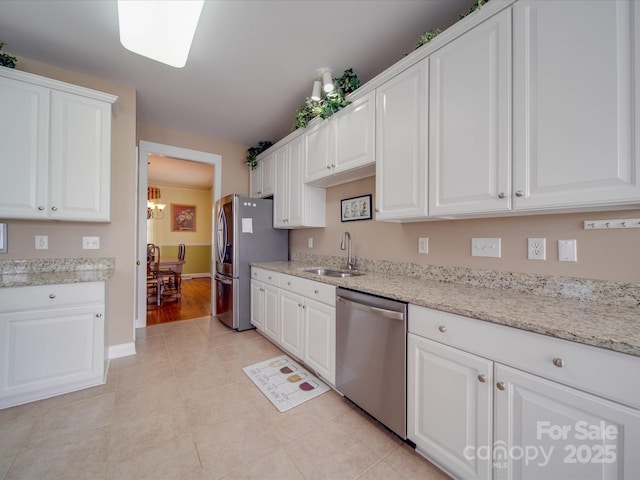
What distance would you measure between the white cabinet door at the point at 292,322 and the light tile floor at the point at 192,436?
0.47 m

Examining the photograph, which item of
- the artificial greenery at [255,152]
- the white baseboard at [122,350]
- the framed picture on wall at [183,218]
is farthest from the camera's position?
the framed picture on wall at [183,218]

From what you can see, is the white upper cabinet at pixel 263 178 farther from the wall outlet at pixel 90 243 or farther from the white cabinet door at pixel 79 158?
the wall outlet at pixel 90 243

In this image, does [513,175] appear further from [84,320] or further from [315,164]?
[84,320]

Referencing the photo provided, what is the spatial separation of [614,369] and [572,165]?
0.80 metres

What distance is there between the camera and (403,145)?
175 cm

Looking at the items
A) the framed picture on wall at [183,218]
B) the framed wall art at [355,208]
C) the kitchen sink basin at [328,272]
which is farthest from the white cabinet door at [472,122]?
the framed picture on wall at [183,218]

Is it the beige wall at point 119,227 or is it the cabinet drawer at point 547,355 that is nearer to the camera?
the cabinet drawer at point 547,355

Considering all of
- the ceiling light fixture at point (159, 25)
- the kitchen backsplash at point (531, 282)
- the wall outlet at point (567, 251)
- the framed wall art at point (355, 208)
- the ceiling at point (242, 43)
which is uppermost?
the ceiling at point (242, 43)

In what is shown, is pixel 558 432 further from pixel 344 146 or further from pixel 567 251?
pixel 344 146

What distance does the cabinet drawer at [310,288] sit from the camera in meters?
1.93

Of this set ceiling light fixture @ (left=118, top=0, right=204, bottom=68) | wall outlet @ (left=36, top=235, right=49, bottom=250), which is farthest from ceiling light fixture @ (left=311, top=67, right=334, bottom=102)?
wall outlet @ (left=36, top=235, right=49, bottom=250)

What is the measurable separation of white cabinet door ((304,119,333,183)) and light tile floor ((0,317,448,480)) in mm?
1927

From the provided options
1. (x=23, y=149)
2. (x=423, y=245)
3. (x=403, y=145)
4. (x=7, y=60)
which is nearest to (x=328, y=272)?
(x=423, y=245)

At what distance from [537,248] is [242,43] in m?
Answer: 2.45
